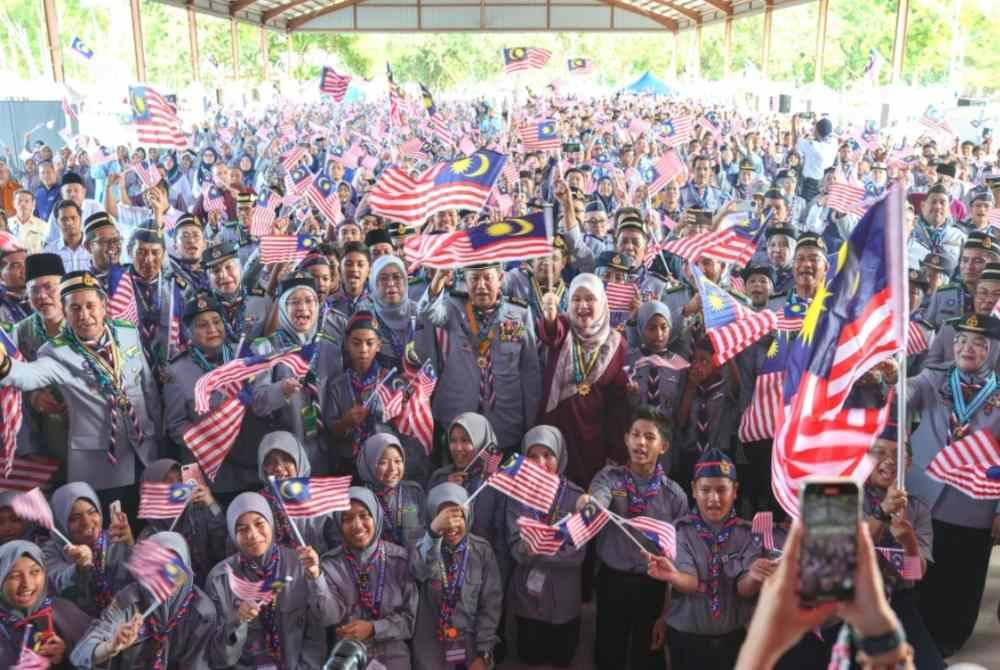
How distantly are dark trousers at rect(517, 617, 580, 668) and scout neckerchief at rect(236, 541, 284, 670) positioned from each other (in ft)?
4.36

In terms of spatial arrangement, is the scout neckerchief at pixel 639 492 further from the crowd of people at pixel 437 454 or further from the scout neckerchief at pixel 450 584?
the scout neckerchief at pixel 450 584

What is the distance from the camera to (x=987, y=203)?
29.0 feet

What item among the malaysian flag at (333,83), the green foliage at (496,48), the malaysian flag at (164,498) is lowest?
the malaysian flag at (164,498)

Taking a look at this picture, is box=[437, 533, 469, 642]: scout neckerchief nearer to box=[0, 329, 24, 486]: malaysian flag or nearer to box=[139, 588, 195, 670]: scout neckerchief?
box=[139, 588, 195, 670]: scout neckerchief

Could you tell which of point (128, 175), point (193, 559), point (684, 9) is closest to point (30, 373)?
point (193, 559)

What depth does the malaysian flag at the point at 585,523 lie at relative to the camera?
421cm

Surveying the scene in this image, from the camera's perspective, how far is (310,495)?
3.96 m

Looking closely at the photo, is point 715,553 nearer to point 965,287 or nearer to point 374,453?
point 374,453

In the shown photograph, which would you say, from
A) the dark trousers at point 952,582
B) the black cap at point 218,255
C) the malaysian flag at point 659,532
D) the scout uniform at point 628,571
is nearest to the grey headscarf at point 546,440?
the scout uniform at point 628,571

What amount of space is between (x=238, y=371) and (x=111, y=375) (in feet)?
2.29

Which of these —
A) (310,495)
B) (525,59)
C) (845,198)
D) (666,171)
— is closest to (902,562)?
(310,495)

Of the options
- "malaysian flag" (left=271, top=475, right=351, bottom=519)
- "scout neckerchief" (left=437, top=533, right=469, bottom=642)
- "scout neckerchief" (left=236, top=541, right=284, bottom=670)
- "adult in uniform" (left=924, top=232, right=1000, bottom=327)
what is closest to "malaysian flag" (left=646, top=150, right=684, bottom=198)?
"adult in uniform" (left=924, top=232, right=1000, bottom=327)

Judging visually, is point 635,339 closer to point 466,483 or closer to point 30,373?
point 466,483

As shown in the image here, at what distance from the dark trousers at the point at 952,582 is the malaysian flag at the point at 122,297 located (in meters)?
4.82
